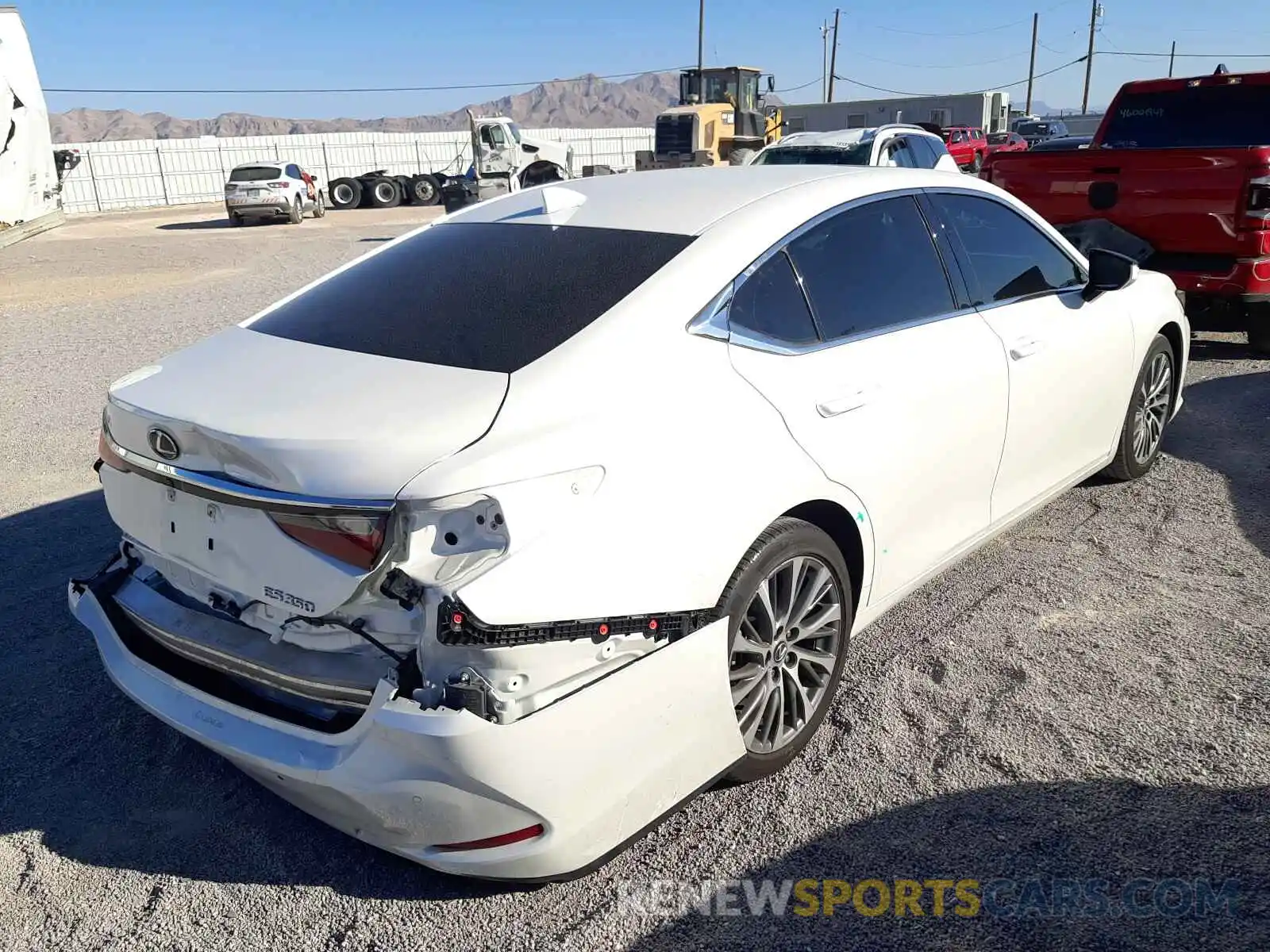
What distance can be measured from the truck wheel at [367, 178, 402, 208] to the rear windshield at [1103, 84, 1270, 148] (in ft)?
92.1

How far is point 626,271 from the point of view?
294cm

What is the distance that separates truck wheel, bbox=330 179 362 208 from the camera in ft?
111

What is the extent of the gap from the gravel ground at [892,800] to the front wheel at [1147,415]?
1.13ft

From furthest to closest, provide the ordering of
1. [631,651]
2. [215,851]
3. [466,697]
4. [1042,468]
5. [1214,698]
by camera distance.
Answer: [1042,468]
[1214,698]
[215,851]
[631,651]
[466,697]

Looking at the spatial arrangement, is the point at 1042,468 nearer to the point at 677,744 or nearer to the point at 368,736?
the point at 677,744

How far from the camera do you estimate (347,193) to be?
33875 millimetres

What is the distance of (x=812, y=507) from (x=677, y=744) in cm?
82

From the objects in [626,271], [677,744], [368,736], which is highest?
[626,271]

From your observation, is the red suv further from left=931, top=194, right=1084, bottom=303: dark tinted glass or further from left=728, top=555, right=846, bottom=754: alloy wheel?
left=728, top=555, right=846, bottom=754: alloy wheel

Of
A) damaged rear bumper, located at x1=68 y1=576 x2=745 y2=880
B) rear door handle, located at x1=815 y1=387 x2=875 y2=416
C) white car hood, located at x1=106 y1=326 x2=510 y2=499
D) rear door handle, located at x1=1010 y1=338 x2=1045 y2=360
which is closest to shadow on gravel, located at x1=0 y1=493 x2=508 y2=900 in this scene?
damaged rear bumper, located at x1=68 y1=576 x2=745 y2=880

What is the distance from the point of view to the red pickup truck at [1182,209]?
22.8 feet

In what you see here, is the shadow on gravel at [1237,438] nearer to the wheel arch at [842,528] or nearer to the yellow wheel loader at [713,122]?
the wheel arch at [842,528]

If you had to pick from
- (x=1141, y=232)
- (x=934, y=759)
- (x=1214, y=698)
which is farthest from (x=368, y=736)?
(x=1141, y=232)

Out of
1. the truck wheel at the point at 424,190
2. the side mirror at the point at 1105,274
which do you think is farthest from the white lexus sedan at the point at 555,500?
the truck wheel at the point at 424,190
